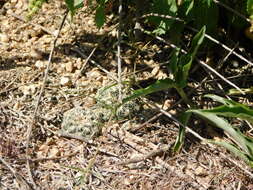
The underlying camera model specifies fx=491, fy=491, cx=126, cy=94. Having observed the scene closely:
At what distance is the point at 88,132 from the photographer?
1794mm

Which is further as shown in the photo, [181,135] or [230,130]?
[181,135]

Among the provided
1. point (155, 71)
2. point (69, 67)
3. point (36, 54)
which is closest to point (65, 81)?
point (69, 67)

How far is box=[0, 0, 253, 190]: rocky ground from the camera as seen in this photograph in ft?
5.44

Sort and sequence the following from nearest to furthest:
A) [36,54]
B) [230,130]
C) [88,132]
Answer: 1. [230,130]
2. [88,132]
3. [36,54]

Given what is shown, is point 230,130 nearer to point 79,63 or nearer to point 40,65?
point 79,63

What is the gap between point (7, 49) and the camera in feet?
7.03

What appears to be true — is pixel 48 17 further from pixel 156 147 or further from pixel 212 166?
pixel 212 166

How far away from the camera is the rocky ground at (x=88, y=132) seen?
5.44 ft

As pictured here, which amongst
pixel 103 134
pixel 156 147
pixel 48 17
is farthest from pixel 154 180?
Answer: pixel 48 17

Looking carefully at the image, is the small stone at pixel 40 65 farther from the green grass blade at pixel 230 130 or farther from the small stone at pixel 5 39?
the green grass blade at pixel 230 130

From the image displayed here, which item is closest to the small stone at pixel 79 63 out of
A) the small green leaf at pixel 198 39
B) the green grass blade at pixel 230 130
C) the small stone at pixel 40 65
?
the small stone at pixel 40 65

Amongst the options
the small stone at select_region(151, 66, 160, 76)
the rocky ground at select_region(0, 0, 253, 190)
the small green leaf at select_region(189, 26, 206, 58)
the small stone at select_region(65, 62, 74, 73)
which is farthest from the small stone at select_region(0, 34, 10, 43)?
the small green leaf at select_region(189, 26, 206, 58)

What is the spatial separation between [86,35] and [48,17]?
23cm

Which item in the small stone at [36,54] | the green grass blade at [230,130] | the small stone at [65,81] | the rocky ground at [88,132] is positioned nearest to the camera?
the green grass blade at [230,130]
